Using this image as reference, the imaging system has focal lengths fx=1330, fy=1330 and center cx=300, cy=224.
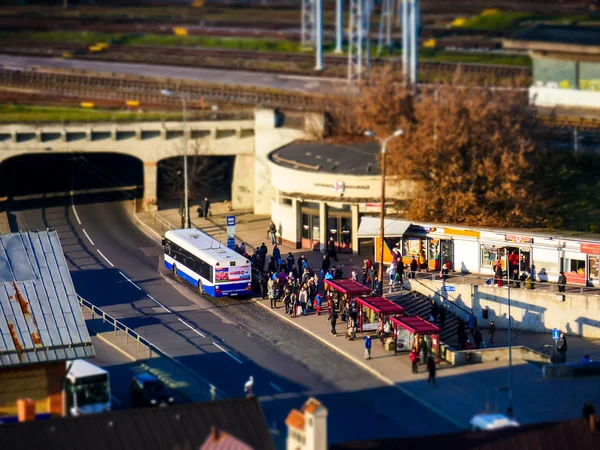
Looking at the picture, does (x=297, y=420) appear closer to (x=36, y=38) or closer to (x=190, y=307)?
(x=190, y=307)

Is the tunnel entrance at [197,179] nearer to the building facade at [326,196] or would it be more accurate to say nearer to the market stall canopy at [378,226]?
the building facade at [326,196]

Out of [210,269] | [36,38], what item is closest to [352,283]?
[210,269]

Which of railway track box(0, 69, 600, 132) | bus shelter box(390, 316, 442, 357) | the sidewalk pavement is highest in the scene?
railway track box(0, 69, 600, 132)

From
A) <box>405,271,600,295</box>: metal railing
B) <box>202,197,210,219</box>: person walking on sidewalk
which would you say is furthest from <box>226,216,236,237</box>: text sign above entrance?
<box>202,197,210,219</box>: person walking on sidewalk

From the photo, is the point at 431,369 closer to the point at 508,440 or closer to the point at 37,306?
the point at 508,440

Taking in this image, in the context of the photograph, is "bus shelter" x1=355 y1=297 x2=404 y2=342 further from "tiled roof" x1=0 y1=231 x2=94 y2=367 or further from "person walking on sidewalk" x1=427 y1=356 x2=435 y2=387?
"tiled roof" x1=0 y1=231 x2=94 y2=367

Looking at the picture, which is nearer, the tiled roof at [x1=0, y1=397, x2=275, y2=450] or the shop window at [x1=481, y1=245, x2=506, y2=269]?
the tiled roof at [x1=0, y1=397, x2=275, y2=450]

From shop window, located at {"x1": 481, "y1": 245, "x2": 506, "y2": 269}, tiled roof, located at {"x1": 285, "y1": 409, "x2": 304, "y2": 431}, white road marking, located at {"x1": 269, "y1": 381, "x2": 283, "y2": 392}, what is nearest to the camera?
tiled roof, located at {"x1": 285, "y1": 409, "x2": 304, "y2": 431}
